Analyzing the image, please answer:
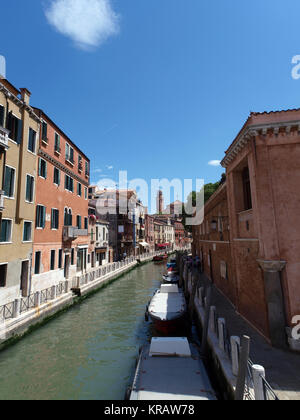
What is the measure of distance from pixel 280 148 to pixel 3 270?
13.8 m

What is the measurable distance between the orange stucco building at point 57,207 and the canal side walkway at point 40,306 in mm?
1443

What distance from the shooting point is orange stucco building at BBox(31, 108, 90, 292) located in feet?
52.3

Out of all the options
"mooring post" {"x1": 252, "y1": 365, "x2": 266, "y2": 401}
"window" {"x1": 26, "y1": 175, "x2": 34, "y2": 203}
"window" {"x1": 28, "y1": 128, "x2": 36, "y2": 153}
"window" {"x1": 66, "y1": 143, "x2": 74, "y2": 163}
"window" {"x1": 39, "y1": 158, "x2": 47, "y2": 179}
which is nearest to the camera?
"mooring post" {"x1": 252, "y1": 365, "x2": 266, "y2": 401}

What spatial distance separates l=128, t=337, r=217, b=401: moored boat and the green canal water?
135 centimetres

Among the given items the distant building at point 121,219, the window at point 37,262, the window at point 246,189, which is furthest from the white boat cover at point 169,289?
the distant building at point 121,219

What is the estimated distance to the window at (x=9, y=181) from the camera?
40.8 ft

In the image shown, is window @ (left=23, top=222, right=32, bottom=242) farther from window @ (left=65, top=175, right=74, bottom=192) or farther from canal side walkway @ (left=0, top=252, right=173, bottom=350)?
window @ (left=65, top=175, right=74, bottom=192)

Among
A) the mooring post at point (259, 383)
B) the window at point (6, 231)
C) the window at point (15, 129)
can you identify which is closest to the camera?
the mooring post at point (259, 383)

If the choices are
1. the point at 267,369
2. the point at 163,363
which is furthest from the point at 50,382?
the point at 267,369

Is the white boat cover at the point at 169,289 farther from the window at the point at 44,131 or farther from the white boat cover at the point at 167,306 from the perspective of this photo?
the window at the point at 44,131

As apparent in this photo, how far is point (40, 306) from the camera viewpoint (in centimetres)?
1253

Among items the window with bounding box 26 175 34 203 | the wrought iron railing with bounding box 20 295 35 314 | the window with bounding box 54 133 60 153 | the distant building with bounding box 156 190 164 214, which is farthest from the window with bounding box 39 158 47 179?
the distant building with bounding box 156 190 164 214

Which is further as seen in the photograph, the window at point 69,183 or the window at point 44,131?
the window at point 69,183

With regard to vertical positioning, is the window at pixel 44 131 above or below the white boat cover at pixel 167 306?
above
